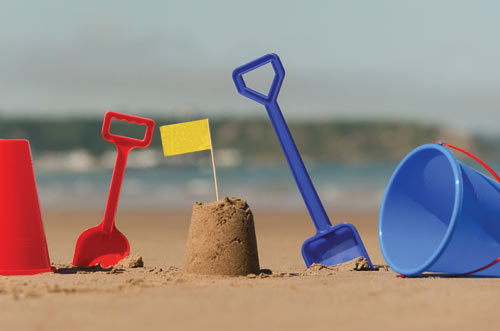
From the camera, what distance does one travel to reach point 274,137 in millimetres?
49250

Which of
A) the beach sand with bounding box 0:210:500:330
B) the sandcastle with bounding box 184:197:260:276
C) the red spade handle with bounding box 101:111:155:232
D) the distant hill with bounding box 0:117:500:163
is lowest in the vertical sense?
the beach sand with bounding box 0:210:500:330

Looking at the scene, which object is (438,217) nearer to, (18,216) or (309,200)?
(309,200)

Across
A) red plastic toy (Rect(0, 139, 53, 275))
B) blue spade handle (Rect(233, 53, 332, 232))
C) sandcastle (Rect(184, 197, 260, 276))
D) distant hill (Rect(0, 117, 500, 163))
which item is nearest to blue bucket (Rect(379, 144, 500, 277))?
blue spade handle (Rect(233, 53, 332, 232))

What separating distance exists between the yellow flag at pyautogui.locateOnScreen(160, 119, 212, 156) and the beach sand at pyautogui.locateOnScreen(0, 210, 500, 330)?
0.91m

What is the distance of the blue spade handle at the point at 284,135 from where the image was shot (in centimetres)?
479

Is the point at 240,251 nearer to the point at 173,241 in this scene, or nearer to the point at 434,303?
the point at 434,303

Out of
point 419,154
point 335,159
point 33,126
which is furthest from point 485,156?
point 419,154

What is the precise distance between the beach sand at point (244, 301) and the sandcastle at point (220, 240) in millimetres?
107

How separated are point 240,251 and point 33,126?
46.6m

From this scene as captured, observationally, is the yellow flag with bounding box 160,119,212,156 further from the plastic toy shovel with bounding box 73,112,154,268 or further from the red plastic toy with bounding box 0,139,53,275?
the red plastic toy with bounding box 0,139,53,275

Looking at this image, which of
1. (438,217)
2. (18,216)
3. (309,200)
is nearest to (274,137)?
(438,217)

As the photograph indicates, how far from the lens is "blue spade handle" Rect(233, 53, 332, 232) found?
4789 mm

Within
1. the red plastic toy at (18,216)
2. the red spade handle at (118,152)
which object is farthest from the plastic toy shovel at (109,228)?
the red plastic toy at (18,216)

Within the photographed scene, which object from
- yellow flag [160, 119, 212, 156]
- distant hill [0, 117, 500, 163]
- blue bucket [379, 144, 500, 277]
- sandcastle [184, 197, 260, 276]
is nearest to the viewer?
blue bucket [379, 144, 500, 277]
